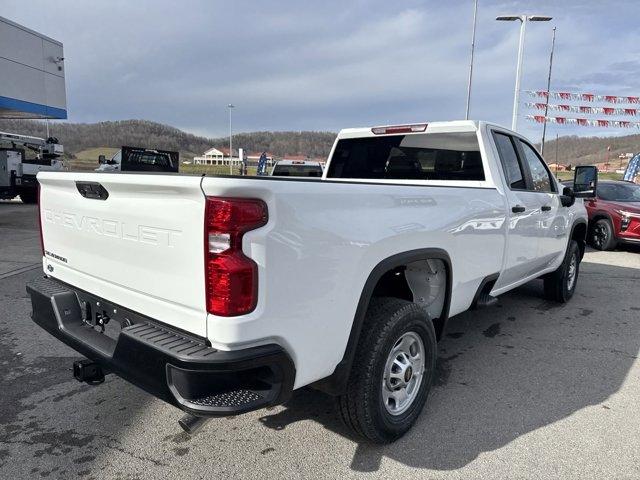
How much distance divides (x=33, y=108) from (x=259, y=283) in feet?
62.8

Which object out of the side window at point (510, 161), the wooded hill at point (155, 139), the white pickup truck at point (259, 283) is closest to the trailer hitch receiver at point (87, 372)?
the white pickup truck at point (259, 283)

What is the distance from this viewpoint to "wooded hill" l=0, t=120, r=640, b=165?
5259 centimetres

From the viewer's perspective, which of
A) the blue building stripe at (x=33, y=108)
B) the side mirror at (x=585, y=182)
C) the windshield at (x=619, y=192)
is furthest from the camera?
the blue building stripe at (x=33, y=108)

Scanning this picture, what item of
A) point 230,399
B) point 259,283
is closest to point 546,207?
point 259,283

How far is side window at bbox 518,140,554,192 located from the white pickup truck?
1244 millimetres

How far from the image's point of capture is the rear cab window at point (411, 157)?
3963 mm

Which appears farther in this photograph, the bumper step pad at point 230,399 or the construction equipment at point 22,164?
the construction equipment at point 22,164

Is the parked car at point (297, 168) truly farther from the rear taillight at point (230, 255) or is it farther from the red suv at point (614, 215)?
the rear taillight at point (230, 255)

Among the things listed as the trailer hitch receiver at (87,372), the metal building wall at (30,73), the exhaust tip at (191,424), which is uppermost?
the metal building wall at (30,73)

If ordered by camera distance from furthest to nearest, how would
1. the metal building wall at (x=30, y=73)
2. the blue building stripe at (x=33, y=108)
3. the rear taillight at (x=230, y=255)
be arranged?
the blue building stripe at (x=33, y=108)
the metal building wall at (x=30, y=73)
the rear taillight at (x=230, y=255)

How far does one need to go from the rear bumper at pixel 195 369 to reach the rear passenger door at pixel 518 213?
2.56m

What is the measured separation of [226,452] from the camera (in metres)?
2.62

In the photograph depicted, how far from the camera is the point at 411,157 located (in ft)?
14.1

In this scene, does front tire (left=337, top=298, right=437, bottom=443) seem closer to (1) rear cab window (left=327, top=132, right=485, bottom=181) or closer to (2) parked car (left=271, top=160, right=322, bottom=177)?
(1) rear cab window (left=327, top=132, right=485, bottom=181)
